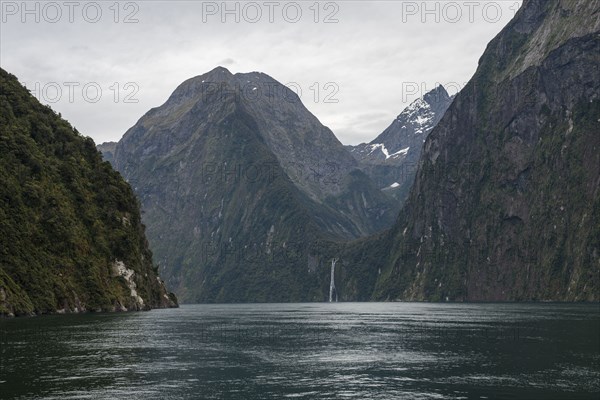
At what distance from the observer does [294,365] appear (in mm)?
64938

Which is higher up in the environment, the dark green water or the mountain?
the mountain

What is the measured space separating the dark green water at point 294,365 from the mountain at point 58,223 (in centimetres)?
3791

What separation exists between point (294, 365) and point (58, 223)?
4037 inches

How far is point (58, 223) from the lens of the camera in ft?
502

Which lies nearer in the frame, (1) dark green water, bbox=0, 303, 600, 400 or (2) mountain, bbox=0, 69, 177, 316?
(1) dark green water, bbox=0, 303, 600, 400

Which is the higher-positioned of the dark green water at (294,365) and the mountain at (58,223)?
the mountain at (58,223)

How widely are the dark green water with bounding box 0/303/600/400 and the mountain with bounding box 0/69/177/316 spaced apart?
37913 mm

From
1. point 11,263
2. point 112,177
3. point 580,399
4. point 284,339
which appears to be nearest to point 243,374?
point 580,399

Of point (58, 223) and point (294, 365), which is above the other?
point (58, 223)

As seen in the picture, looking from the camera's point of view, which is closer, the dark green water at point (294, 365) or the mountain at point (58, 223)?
the dark green water at point (294, 365)

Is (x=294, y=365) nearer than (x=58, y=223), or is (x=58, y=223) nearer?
(x=294, y=365)

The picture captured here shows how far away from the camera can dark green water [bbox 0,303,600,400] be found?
49.8m

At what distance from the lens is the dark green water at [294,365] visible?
49.8 metres

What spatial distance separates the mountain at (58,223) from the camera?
137 metres
